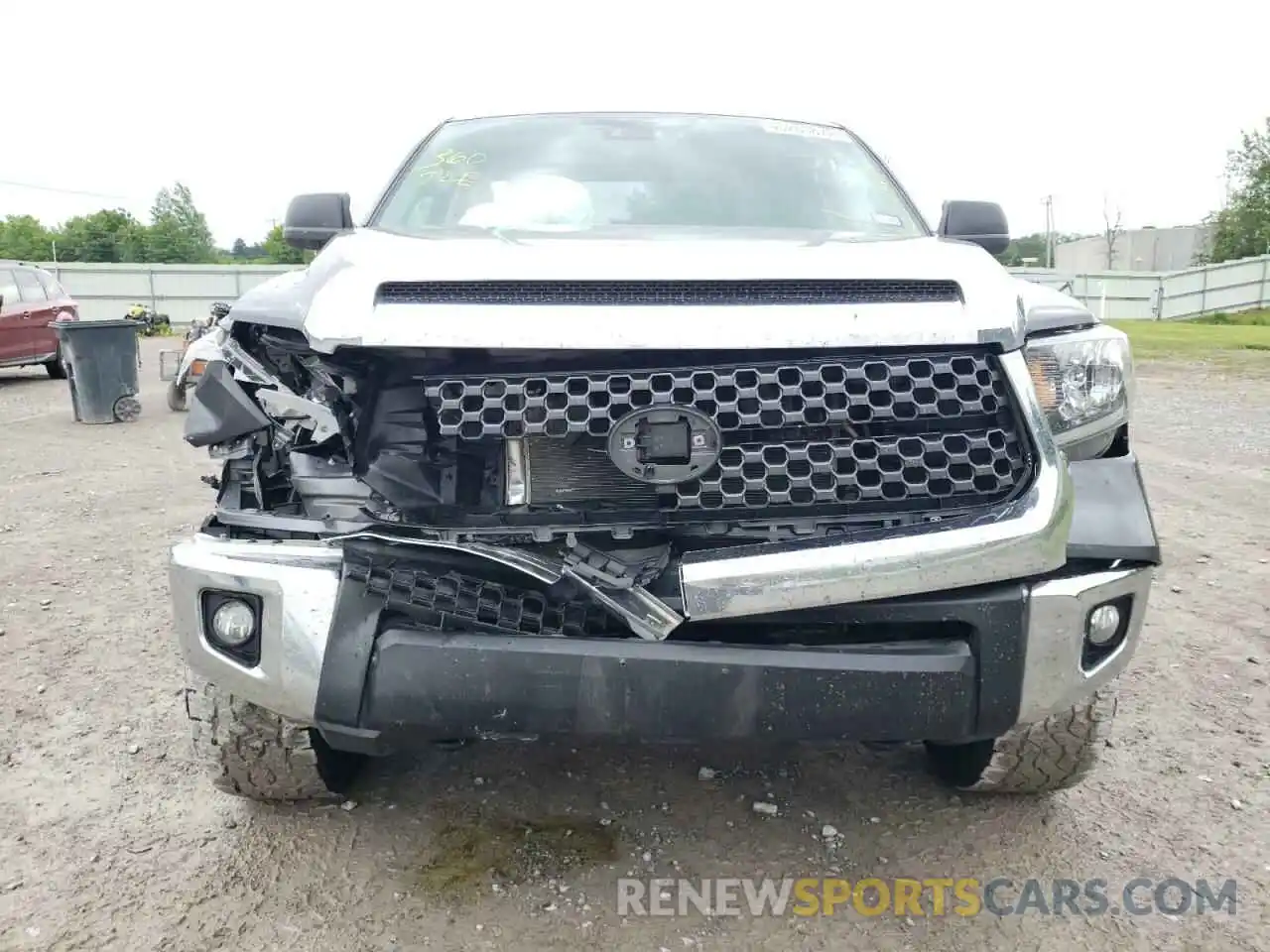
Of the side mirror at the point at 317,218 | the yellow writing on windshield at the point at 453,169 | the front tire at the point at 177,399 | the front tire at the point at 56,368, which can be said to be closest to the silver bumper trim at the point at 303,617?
the side mirror at the point at 317,218

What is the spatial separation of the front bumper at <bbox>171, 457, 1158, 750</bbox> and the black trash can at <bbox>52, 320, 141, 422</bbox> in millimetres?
8826

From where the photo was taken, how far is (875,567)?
1934 millimetres

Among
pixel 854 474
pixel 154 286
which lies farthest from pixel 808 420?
pixel 154 286

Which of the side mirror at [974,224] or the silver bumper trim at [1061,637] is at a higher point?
the side mirror at [974,224]

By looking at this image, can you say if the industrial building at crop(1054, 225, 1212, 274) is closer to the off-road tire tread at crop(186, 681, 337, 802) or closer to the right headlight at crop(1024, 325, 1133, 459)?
the right headlight at crop(1024, 325, 1133, 459)

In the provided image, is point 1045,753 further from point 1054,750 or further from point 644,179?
point 644,179

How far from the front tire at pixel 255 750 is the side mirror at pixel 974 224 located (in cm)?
258

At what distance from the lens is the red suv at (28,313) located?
1240 centimetres

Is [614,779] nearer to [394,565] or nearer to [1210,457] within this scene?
[394,565]

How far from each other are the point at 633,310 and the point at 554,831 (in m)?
1.41

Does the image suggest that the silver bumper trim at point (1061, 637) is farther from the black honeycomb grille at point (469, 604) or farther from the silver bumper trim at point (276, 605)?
the silver bumper trim at point (276, 605)

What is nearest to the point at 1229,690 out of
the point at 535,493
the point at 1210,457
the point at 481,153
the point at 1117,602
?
the point at 1117,602

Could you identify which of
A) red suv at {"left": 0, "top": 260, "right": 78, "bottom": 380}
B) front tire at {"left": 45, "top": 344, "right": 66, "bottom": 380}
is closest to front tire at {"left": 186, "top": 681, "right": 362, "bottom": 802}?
red suv at {"left": 0, "top": 260, "right": 78, "bottom": 380}

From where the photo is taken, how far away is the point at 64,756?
2955 mm
